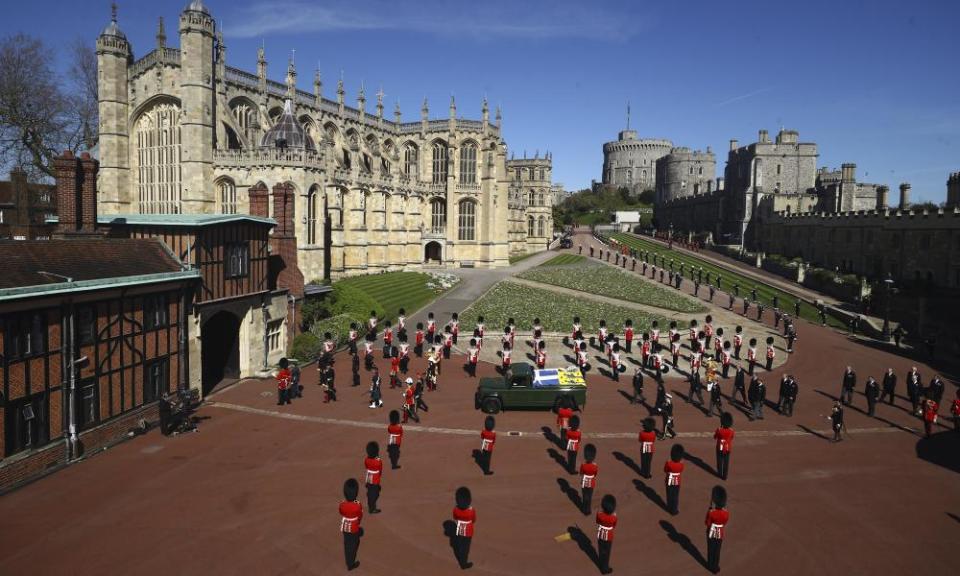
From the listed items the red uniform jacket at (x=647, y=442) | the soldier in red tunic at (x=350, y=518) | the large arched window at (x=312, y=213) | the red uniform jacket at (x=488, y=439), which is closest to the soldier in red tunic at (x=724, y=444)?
the red uniform jacket at (x=647, y=442)

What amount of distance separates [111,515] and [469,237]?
186 ft

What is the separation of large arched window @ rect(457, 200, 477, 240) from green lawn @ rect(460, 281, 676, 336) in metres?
22.4

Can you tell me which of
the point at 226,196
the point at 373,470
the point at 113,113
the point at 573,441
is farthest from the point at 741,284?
the point at 113,113

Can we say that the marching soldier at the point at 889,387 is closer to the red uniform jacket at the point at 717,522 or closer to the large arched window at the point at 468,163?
the red uniform jacket at the point at 717,522

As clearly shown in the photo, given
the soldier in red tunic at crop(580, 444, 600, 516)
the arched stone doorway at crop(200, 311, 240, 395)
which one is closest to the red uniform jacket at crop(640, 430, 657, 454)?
the soldier in red tunic at crop(580, 444, 600, 516)

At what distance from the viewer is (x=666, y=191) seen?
12362cm

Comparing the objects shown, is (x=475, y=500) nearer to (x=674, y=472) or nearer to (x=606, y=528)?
(x=606, y=528)

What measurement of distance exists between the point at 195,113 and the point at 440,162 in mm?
31056

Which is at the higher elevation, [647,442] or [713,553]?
[647,442]

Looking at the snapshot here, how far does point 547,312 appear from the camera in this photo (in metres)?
39.2

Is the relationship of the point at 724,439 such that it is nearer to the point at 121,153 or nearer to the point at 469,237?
the point at 121,153

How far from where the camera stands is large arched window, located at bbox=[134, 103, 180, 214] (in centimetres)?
4475

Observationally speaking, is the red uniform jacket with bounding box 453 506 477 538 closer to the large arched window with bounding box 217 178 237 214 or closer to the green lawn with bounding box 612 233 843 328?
the green lawn with bounding box 612 233 843 328

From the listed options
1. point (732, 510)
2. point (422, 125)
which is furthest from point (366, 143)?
point (732, 510)
